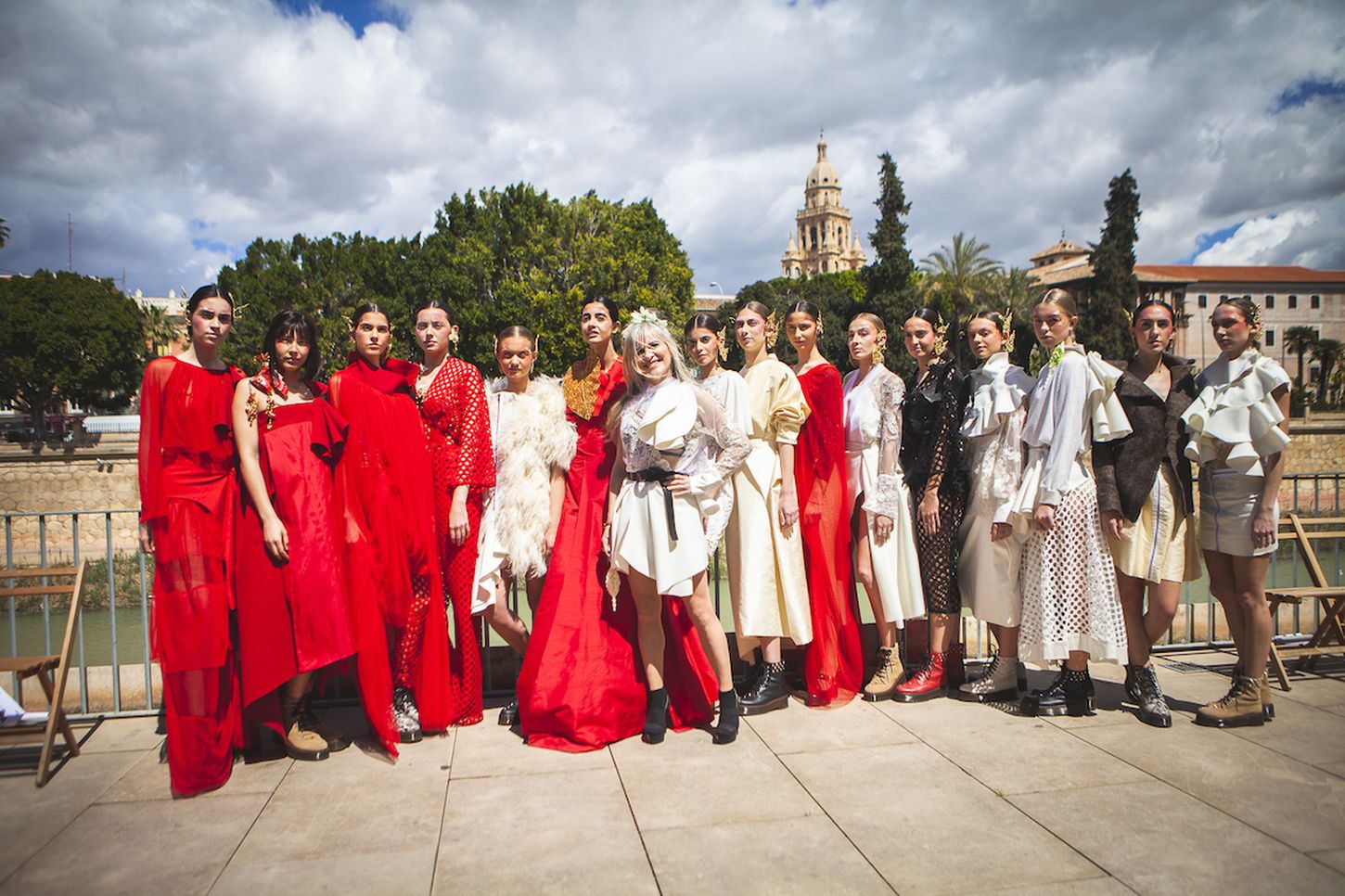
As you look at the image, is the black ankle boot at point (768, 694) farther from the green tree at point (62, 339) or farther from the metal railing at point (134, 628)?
the green tree at point (62, 339)

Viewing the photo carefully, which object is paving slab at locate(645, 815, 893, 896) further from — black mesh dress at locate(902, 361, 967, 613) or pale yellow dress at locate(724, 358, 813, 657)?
black mesh dress at locate(902, 361, 967, 613)

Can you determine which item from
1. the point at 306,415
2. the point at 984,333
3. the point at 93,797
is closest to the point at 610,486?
the point at 306,415

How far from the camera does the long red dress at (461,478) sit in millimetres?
4109

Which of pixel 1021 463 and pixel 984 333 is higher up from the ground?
pixel 984 333

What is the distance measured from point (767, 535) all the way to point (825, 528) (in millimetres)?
348

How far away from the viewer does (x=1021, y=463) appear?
14.0 ft

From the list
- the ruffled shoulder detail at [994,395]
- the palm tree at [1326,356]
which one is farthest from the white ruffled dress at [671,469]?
the palm tree at [1326,356]

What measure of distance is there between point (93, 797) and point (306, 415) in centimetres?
176

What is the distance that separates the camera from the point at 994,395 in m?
4.30

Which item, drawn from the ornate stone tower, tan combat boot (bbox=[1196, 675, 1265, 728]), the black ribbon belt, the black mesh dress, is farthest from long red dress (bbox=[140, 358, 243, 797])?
the ornate stone tower

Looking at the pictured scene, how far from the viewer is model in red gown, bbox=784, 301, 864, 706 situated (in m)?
4.42

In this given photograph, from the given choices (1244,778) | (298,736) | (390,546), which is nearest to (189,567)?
(390,546)

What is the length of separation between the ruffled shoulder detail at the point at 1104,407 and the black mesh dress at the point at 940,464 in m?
0.60

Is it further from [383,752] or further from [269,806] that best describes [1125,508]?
[269,806]
